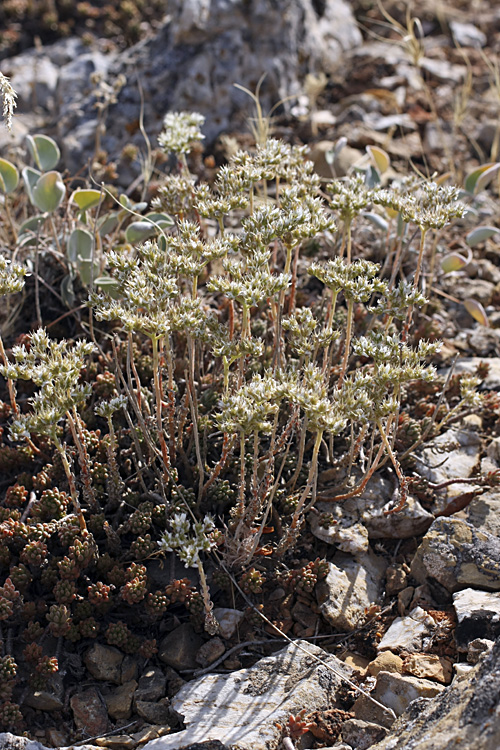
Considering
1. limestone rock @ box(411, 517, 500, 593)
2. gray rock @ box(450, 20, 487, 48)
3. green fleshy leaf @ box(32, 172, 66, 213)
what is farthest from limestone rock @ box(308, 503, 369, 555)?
gray rock @ box(450, 20, 487, 48)

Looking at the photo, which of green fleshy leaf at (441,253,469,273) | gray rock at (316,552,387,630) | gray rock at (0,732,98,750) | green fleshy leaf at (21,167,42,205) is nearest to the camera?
gray rock at (0,732,98,750)

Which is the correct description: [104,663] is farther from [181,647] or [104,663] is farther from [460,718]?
[460,718]

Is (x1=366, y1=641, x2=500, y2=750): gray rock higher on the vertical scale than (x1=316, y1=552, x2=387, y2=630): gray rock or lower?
higher

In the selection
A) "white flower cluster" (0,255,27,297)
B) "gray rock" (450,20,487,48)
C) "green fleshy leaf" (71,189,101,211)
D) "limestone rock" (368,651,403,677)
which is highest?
"white flower cluster" (0,255,27,297)

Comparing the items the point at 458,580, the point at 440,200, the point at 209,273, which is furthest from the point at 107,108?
the point at 458,580

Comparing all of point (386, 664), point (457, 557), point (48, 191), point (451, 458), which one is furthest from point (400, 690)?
point (48, 191)

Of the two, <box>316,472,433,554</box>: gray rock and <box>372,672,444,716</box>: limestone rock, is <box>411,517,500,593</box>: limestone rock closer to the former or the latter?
<box>316,472,433,554</box>: gray rock
